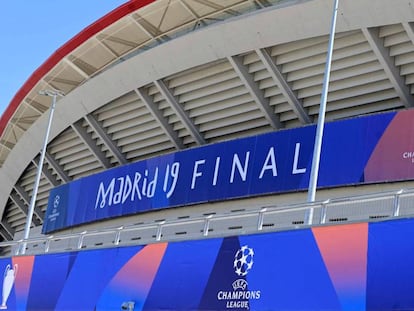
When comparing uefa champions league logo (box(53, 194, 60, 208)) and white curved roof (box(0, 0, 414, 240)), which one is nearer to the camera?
white curved roof (box(0, 0, 414, 240))

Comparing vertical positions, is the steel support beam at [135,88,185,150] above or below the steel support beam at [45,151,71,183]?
below

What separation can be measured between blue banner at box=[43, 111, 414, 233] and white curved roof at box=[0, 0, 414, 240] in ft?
5.34

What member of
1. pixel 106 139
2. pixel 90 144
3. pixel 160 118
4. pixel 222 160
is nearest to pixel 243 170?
pixel 222 160

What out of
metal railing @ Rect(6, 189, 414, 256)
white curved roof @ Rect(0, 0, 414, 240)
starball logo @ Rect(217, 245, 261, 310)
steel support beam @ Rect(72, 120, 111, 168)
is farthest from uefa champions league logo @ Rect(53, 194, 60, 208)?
starball logo @ Rect(217, 245, 261, 310)

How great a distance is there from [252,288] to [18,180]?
2896 cm

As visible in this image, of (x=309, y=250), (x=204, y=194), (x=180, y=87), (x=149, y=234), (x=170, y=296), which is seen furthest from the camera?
(x=180, y=87)

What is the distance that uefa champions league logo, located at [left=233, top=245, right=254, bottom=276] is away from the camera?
11.4m

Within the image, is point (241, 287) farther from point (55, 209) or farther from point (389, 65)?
point (55, 209)

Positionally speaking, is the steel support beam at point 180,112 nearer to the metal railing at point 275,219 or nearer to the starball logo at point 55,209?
the metal railing at point 275,219

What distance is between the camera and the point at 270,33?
20.9 meters

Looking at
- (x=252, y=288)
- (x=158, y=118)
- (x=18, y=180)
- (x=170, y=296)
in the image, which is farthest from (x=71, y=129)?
(x=252, y=288)

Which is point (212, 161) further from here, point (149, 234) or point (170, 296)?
point (170, 296)

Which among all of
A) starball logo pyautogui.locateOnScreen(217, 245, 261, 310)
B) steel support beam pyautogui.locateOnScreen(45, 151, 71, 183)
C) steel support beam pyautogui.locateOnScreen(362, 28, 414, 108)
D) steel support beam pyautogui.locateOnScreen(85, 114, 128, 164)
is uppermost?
steel support beam pyautogui.locateOnScreen(45, 151, 71, 183)

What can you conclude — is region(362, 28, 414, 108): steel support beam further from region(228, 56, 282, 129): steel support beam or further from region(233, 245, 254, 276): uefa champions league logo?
region(233, 245, 254, 276): uefa champions league logo
